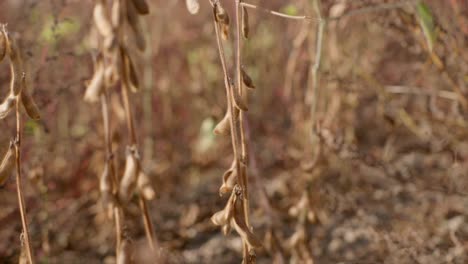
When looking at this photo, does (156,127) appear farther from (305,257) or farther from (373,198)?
(305,257)

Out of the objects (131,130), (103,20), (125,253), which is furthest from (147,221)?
(103,20)

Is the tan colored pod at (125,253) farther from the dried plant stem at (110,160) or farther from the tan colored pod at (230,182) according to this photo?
the tan colored pod at (230,182)

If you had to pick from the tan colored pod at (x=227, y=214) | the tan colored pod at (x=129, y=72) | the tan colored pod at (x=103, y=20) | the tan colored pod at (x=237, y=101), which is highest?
the tan colored pod at (x=103, y=20)

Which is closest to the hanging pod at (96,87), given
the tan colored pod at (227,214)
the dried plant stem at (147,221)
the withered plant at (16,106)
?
the withered plant at (16,106)

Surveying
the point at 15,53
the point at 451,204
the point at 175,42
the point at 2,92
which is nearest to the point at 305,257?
the point at 451,204

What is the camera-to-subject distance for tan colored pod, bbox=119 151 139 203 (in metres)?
1.08

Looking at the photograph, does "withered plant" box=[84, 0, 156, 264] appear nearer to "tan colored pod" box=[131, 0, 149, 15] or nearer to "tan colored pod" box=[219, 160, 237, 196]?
"tan colored pod" box=[131, 0, 149, 15]

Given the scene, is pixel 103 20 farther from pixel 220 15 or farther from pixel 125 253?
pixel 125 253

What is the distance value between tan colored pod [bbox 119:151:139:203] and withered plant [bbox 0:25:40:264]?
19cm

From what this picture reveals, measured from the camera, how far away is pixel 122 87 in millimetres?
1069

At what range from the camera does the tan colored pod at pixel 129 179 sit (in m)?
1.08

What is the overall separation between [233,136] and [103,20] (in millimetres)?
335

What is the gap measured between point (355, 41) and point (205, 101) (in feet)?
2.41

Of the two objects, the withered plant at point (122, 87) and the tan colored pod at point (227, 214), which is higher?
the withered plant at point (122, 87)
